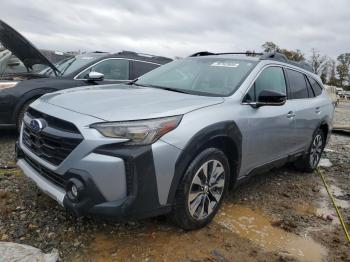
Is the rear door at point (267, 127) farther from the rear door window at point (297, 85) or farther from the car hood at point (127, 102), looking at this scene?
the car hood at point (127, 102)

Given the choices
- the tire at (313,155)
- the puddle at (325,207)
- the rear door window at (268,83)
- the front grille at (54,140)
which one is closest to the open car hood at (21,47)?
the front grille at (54,140)

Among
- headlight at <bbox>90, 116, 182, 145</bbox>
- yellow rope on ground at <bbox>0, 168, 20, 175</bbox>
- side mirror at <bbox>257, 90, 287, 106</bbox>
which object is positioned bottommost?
yellow rope on ground at <bbox>0, 168, 20, 175</bbox>

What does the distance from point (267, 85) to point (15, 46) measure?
417 centimetres

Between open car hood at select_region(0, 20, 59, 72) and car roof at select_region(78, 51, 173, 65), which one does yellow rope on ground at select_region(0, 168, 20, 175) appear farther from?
car roof at select_region(78, 51, 173, 65)

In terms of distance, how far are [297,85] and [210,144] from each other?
2.28 m

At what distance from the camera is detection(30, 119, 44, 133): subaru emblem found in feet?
10.1

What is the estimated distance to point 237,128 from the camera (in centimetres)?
357

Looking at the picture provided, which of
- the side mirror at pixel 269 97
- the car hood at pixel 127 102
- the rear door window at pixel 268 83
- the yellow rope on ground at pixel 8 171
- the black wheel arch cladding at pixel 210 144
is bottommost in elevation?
the yellow rope on ground at pixel 8 171

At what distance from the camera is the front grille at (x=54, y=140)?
2.83 metres

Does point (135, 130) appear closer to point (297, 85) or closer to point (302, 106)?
point (302, 106)

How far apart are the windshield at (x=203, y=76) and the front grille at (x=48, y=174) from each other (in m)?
1.54

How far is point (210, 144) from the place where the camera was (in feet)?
11.1

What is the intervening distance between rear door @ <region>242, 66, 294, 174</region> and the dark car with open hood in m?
2.62

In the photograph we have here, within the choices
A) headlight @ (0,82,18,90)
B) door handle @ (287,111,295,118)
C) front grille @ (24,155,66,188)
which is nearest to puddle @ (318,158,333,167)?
door handle @ (287,111,295,118)
